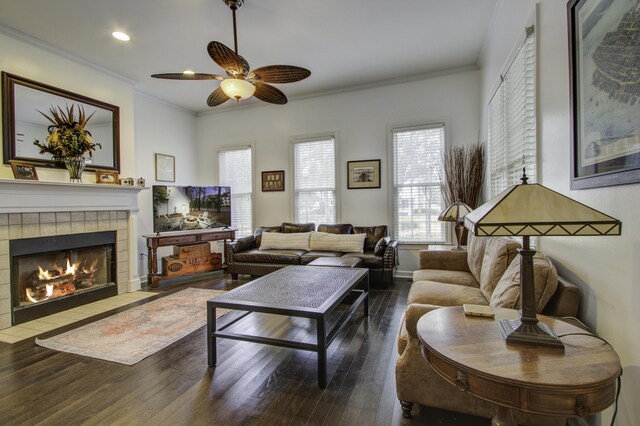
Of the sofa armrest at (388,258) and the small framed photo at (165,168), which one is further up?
the small framed photo at (165,168)

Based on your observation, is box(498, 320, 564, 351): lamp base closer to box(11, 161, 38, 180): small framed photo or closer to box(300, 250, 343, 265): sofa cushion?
box(300, 250, 343, 265): sofa cushion

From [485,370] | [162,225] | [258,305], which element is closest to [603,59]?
[485,370]

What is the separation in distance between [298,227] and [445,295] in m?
3.26

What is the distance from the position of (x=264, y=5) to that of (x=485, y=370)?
3369 mm

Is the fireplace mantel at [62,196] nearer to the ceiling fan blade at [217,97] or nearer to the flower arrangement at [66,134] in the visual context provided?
the flower arrangement at [66,134]

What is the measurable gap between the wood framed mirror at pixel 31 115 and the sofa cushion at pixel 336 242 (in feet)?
10.4

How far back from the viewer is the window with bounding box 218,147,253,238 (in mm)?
5980

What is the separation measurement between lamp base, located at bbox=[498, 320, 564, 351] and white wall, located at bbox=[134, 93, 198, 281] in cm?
516

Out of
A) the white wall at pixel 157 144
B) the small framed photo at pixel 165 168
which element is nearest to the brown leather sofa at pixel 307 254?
the white wall at pixel 157 144

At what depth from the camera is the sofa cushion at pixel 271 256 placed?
4529 mm

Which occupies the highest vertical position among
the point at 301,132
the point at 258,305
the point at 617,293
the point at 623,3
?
the point at 301,132

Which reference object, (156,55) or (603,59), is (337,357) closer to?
(603,59)

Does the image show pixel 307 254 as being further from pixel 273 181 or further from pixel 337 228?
pixel 273 181

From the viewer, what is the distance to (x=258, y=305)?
2.18m
